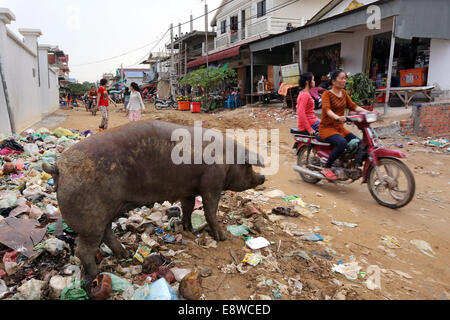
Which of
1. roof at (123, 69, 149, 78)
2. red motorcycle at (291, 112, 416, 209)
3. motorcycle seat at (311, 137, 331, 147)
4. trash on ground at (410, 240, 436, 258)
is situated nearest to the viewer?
trash on ground at (410, 240, 436, 258)

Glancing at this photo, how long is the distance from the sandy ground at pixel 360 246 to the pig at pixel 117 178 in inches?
28.3

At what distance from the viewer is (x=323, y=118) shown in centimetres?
494

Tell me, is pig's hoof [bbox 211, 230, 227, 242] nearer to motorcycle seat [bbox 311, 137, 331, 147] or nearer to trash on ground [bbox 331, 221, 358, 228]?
trash on ground [bbox 331, 221, 358, 228]

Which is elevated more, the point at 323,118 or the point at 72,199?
the point at 323,118

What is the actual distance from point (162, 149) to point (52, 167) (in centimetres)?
84

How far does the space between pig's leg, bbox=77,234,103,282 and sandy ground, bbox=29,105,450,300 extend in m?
0.83

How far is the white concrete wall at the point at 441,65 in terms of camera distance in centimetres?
1082

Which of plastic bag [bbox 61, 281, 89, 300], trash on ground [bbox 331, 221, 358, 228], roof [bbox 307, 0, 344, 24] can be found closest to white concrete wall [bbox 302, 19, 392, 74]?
roof [bbox 307, 0, 344, 24]

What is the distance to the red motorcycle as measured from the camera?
14.0ft

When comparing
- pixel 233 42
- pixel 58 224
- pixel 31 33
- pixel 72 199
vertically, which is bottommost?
pixel 58 224

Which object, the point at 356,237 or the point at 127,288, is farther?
the point at 356,237

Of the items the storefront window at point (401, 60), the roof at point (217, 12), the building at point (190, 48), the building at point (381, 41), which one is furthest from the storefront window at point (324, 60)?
the building at point (190, 48)
